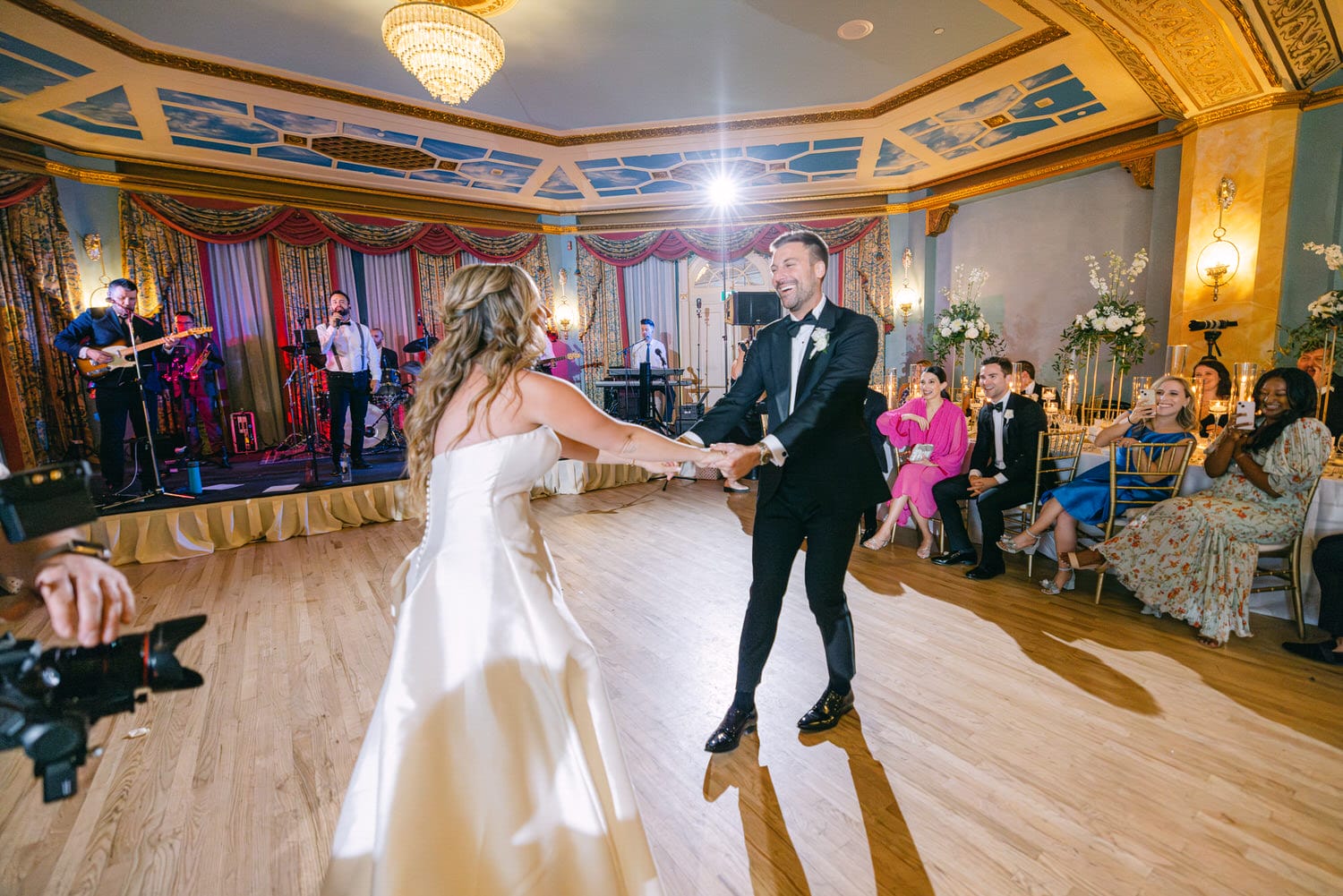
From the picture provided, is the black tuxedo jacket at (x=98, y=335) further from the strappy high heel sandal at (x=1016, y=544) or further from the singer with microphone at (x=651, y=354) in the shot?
the strappy high heel sandal at (x=1016, y=544)

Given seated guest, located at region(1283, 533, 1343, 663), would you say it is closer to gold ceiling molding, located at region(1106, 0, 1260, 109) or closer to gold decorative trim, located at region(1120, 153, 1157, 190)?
gold ceiling molding, located at region(1106, 0, 1260, 109)

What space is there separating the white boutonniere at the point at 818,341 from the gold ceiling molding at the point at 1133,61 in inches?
185

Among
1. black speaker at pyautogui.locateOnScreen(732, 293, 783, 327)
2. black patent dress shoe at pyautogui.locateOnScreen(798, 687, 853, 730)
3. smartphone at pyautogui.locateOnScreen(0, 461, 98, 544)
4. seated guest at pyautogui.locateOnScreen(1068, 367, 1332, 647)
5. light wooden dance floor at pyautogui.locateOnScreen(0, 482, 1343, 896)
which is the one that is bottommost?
light wooden dance floor at pyautogui.locateOnScreen(0, 482, 1343, 896)

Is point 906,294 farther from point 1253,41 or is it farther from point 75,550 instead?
point 75,550

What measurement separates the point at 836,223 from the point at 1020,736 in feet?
28.9

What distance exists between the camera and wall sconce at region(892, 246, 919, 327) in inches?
366

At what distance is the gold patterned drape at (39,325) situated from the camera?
20.9ft

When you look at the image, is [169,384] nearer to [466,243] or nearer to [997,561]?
[466,243]

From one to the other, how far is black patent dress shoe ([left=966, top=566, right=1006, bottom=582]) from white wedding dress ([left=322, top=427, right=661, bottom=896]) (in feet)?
10.8

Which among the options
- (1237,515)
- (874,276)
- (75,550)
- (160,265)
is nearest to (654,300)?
(874,276)

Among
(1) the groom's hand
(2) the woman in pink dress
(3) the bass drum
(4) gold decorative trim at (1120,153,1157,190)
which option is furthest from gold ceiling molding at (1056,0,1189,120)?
(3) the bass drum

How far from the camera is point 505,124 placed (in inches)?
274

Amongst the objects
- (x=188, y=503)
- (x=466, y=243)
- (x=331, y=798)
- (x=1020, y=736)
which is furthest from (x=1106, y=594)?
(x=466, y=243)

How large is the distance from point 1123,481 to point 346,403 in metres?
6.88
